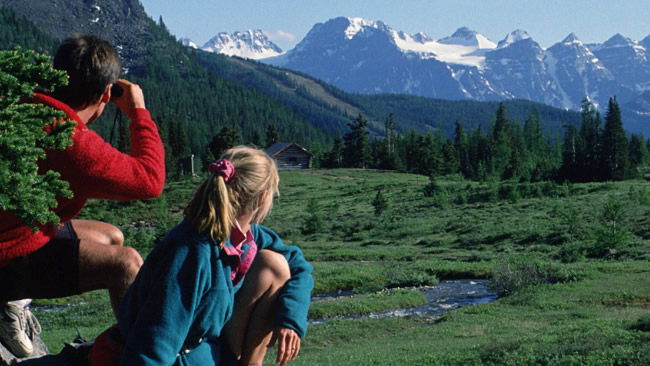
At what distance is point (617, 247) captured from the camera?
28.3 meters

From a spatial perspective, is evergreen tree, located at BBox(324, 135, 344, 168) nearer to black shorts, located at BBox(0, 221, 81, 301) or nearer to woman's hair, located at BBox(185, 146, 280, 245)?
black shorts, located at BBox(0, 221, 81, 301)

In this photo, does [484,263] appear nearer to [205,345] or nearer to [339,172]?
[205,345]

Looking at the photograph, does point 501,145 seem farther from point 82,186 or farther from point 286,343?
point 82,186

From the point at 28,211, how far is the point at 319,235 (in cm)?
4055

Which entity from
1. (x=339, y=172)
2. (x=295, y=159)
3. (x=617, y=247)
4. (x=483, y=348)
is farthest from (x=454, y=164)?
(x=483, y=348)

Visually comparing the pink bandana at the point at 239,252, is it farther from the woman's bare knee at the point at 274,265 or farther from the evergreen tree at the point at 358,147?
the evergreen tree at the point at 358,147

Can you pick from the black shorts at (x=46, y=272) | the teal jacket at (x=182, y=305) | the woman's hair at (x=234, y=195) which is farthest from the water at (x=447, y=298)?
the woman's hair at (x=234, y=195)

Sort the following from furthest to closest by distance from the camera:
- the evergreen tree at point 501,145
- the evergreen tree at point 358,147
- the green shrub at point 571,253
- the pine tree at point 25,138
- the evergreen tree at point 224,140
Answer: the evergreen tree at point 358,147
the evergreen tree at point 501,145
the evergreen tree at point 224,140
the green shrub at point 571,253
the pine tree at point 25,138

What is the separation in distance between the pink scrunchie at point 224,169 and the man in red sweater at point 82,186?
0.43m

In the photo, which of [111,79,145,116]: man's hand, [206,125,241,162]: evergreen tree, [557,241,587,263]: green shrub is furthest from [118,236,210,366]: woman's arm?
[206,125,241,162]: evergreen tree

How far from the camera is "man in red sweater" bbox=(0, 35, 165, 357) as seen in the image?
13.4 ft

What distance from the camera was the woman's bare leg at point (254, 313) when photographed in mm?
4570

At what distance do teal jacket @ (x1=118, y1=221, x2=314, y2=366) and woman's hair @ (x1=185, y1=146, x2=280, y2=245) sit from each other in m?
0.12

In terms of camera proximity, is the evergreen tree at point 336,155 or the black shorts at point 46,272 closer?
the black shorts at point 46,272
